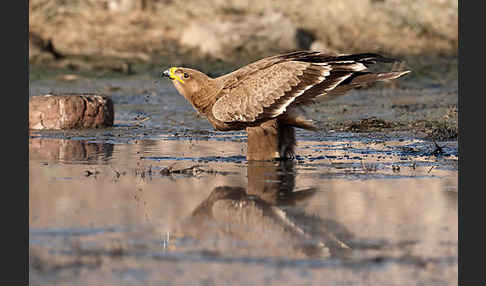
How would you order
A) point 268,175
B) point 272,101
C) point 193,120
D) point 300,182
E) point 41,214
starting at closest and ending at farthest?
point 41,214 < point 300,182 < point 268,175 < point 272,101 < point 193,120

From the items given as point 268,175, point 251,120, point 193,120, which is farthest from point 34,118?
point 268,175

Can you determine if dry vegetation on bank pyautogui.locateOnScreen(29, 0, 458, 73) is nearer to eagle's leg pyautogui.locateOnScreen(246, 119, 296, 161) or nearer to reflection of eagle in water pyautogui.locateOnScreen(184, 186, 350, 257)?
eagle's leg pyautogui.locateOnScreen(246, 119, 296, 161)

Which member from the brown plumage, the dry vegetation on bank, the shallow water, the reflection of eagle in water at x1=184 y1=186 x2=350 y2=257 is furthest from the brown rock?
the dry vegetation on bank

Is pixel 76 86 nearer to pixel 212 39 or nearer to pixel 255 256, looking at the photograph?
pixel 212 39

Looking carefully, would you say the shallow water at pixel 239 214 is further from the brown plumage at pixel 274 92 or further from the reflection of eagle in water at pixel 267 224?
the brown plumage at pixel 274 92

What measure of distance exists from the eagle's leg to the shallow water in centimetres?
19

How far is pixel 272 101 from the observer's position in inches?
387

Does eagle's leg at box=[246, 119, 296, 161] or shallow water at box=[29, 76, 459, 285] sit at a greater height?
eagle's leg at box=[246, 119, 296, 161]

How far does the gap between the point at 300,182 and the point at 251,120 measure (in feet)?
5.86

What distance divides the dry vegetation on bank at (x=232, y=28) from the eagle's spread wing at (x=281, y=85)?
36.3 ft

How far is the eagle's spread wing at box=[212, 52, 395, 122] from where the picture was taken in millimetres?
9812

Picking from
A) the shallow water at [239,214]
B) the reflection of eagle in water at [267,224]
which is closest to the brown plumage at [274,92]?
the shallow water at [239,214]

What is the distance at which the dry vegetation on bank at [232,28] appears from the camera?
21547mm

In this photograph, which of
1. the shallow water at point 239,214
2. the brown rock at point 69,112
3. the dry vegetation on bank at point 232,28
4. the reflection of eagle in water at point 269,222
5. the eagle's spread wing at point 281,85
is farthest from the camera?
the dry vegetation on bank at point 232,28
